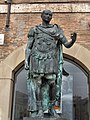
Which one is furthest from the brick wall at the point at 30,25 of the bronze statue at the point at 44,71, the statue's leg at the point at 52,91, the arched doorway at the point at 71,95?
the statue's leg at the point at 52,91

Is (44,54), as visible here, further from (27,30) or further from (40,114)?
(27,30)

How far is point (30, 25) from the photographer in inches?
253

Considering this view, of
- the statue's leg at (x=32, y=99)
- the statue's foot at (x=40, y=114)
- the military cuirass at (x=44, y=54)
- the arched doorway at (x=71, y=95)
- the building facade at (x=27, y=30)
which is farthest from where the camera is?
the arched doorway at (x=71, y=95)

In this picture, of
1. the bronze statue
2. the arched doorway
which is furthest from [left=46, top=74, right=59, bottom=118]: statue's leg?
the arched doorway

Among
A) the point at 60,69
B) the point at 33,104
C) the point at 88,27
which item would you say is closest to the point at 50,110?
the point at 33,104

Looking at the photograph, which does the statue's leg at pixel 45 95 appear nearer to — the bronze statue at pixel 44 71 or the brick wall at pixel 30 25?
the bronze statue at pixel 44 71

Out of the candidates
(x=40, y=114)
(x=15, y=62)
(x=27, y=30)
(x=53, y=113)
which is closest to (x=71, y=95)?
(x=15, y=62)

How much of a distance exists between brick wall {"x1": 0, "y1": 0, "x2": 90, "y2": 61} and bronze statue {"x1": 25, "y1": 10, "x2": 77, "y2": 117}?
254 centimetres

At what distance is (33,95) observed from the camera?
11.7 feet

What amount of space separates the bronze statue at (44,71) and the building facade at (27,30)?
2.39 metres

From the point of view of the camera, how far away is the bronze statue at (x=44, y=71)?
356 centimetres

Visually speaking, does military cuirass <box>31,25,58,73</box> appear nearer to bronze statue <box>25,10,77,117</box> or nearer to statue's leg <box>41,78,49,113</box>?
bronze statue <box>25,10,77,117</box>

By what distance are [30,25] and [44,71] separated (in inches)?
120

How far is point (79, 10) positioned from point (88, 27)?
1.67ft
